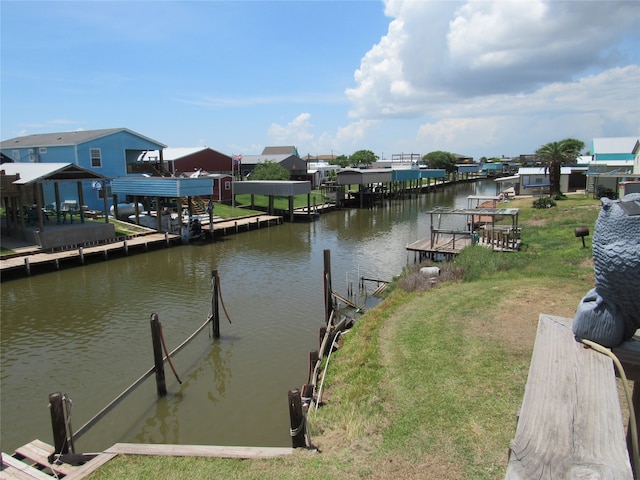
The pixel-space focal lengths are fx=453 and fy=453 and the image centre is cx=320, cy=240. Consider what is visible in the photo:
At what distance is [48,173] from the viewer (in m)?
26.6

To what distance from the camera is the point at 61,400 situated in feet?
28.2

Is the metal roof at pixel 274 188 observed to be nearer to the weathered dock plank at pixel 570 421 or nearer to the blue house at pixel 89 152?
the blue house at pixel 89 152

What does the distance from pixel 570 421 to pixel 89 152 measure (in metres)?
40.6

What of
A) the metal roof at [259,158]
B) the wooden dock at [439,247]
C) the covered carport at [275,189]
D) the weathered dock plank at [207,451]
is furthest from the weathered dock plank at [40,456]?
the metal roof at [259,158]

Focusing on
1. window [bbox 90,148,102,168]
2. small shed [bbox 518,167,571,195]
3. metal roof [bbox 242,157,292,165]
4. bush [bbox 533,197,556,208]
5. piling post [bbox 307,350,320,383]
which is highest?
metal roof [bbox 242,157,292,165]

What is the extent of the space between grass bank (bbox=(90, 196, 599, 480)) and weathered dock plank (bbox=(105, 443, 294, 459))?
6.0 inches

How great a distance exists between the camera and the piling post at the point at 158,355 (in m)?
11.7

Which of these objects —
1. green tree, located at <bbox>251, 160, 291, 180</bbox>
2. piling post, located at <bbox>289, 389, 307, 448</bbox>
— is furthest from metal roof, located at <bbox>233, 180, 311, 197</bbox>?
piling post, located at <bbox>289, 389, 307, 448</bbox>

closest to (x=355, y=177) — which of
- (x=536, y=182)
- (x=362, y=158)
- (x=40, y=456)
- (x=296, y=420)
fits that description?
(x=536, y=182)

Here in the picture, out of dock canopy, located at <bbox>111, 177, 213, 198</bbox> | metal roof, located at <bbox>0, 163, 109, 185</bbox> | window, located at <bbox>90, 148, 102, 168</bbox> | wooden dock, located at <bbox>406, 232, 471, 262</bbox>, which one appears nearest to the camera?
wooden dock, located at <bbox>406, 232, 471, 262</bbox>

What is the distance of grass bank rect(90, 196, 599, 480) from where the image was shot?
695cm

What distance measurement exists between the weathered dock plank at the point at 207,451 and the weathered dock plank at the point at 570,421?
5.01 m

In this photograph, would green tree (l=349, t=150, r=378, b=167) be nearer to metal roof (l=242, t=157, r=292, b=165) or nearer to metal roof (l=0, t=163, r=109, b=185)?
metal roof (l=242, t=157, r=292, b=165)

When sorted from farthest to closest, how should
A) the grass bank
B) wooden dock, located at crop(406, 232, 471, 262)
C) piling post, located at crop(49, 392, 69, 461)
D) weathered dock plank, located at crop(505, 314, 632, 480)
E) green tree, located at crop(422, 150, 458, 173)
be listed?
1. green tree, located at crop(422, 150, 458, 173)
2. wooden dock, located at crop(406, 232, 471, 262)
3. piling post, located at crop(49, 392, 69, 461)
4. the grass bank
5. weathered dock plank, located at crop(505, 314, 632, 480)
